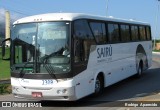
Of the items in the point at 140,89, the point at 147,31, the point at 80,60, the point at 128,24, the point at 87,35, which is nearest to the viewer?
the point at 80,60

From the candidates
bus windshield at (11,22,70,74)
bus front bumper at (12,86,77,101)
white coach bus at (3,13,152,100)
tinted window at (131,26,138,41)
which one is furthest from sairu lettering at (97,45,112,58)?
tinted window at (131,26,138,41)

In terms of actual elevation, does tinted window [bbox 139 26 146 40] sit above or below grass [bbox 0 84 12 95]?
above

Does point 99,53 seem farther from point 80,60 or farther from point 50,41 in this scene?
point 50,41

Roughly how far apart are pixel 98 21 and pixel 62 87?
12.9 feet

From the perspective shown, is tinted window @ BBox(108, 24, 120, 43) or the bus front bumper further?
tinted window @ BBox(108, 24, 120, 43)

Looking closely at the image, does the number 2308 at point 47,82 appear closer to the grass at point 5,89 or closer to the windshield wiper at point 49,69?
the windshield wiper at point 49,69

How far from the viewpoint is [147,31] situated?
2338 centimetres

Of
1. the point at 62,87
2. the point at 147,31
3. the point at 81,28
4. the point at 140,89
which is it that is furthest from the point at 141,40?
the point at 62,87

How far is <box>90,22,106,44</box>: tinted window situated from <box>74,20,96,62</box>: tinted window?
49 centimetres

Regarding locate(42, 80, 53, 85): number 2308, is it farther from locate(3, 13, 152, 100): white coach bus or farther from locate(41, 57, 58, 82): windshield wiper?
locate(41, 57, 58, 82): windshield wiper

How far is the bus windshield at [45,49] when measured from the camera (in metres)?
12.0

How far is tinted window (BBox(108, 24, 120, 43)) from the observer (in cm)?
1601

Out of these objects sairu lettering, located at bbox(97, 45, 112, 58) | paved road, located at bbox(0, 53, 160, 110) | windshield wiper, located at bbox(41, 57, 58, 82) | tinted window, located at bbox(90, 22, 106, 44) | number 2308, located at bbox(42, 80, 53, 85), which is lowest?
paved road, located at bbox(0, 53, 160, 110)

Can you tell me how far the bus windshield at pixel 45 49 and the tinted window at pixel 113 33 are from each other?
4.07 metres
